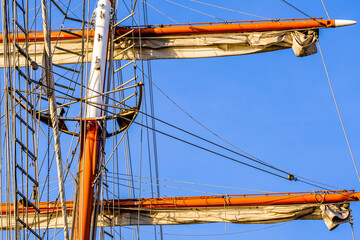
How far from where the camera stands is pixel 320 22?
21203 millimetres

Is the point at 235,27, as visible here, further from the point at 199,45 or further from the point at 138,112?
the point at 138,112

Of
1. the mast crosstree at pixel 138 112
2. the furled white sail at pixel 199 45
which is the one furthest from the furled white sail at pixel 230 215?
the furled white sail at pixel 199 45

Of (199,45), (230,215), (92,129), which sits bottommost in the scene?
(230,215)

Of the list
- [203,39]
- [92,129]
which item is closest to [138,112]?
[92,129]

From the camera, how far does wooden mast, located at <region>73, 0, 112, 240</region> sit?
52.0 ft

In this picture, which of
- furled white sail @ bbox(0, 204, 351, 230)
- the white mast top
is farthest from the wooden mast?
furled white sail @ bbox(0, 204, 351, 230)

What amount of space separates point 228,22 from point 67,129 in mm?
5696

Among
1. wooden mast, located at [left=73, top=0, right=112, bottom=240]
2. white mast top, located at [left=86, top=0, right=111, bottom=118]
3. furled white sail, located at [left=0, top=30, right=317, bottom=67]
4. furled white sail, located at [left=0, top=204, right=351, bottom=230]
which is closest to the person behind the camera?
wooden mast, located at [left=73, top=0, right=112, bottom=240]

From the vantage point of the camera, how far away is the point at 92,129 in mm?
17125

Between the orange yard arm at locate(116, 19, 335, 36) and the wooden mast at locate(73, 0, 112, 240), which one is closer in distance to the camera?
the wooden mast at locate(73, 0, 112, 240)

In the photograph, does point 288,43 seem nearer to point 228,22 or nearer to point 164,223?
point 228,22

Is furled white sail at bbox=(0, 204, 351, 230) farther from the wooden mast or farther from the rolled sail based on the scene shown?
the rolled sail

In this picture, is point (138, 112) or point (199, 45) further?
point (199, 45)

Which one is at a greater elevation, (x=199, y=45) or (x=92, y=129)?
(x=199, y=45)
